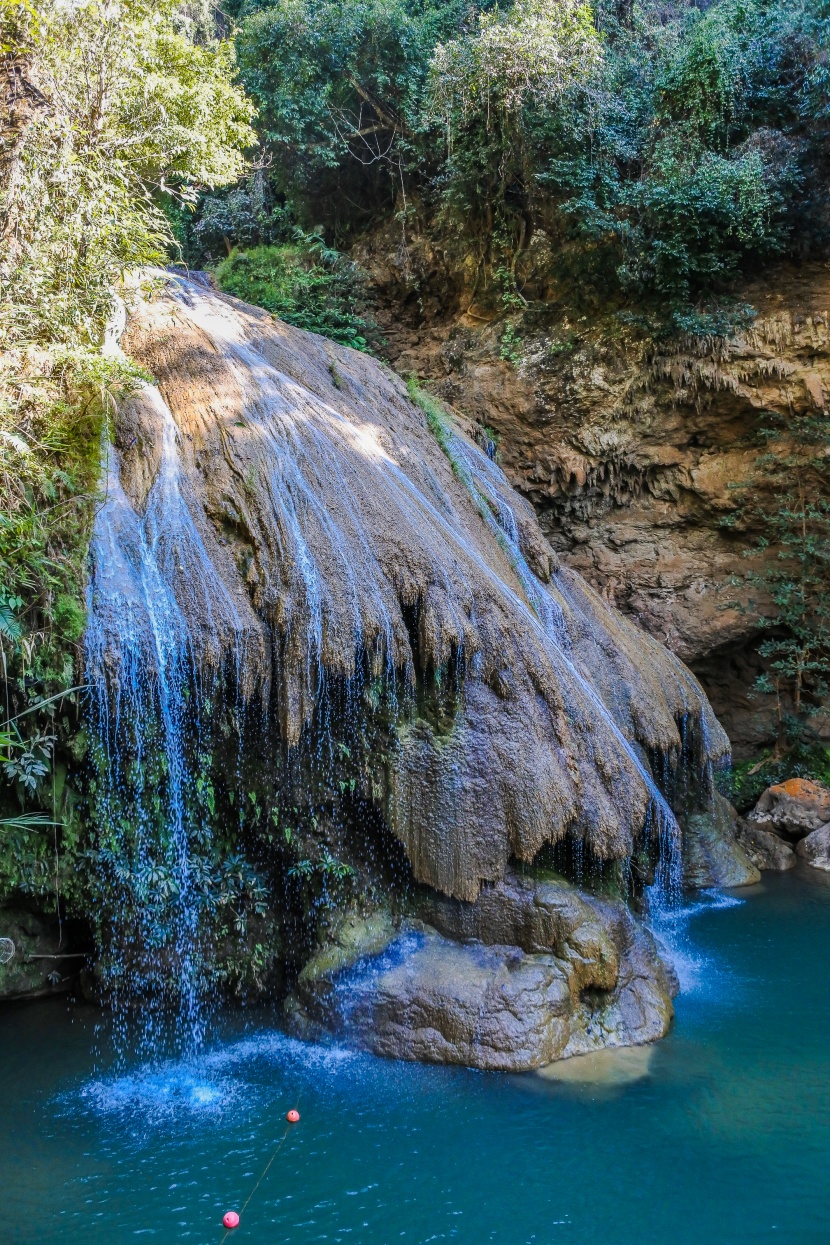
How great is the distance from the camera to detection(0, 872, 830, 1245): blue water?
4.75m

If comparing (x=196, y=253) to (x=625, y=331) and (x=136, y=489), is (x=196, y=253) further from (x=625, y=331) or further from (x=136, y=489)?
(x=136, y=489)

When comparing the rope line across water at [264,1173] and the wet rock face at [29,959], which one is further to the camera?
the wet rock face at [29,959]

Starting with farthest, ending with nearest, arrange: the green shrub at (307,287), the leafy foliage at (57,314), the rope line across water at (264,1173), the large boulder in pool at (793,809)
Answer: the green shrub at (307,287), the large boulder in pool at (793,809), the leafy foliage at (57,314), the rope line across water at (264,1173)

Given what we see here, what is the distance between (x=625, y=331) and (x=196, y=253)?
38.4 feet

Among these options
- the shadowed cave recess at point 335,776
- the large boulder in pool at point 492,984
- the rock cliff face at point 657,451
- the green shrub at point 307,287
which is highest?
→ the green shrub at point 307,287

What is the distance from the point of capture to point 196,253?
20594mm

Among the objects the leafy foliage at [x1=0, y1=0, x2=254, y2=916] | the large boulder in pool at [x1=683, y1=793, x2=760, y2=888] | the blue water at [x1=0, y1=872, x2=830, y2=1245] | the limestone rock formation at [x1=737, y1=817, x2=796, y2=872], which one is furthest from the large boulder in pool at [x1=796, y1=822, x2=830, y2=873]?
the leafy foliage at [x1=0, y1=0, x2=254, y2=916]

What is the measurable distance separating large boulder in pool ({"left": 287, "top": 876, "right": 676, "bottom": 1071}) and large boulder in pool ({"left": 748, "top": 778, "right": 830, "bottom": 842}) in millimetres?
5692

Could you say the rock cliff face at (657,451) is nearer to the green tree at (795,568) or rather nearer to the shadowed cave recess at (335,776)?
the green tree at (795,568)

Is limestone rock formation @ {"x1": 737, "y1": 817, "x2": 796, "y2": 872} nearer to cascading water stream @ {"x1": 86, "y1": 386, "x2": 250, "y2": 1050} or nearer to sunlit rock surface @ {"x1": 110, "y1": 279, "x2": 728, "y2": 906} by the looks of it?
sunlit rock surface @ {"x1": 110, "y1": 279, "x2": 728, "y2": 906}

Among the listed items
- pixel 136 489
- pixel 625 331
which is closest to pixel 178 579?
pixel 136 489

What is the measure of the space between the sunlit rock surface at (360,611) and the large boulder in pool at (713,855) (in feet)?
6.73

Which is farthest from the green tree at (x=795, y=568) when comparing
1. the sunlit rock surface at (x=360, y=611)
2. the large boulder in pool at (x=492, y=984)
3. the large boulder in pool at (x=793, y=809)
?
the large boulder in pool at (x=492, y=984)

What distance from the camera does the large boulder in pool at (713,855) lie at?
1080 centimetres
